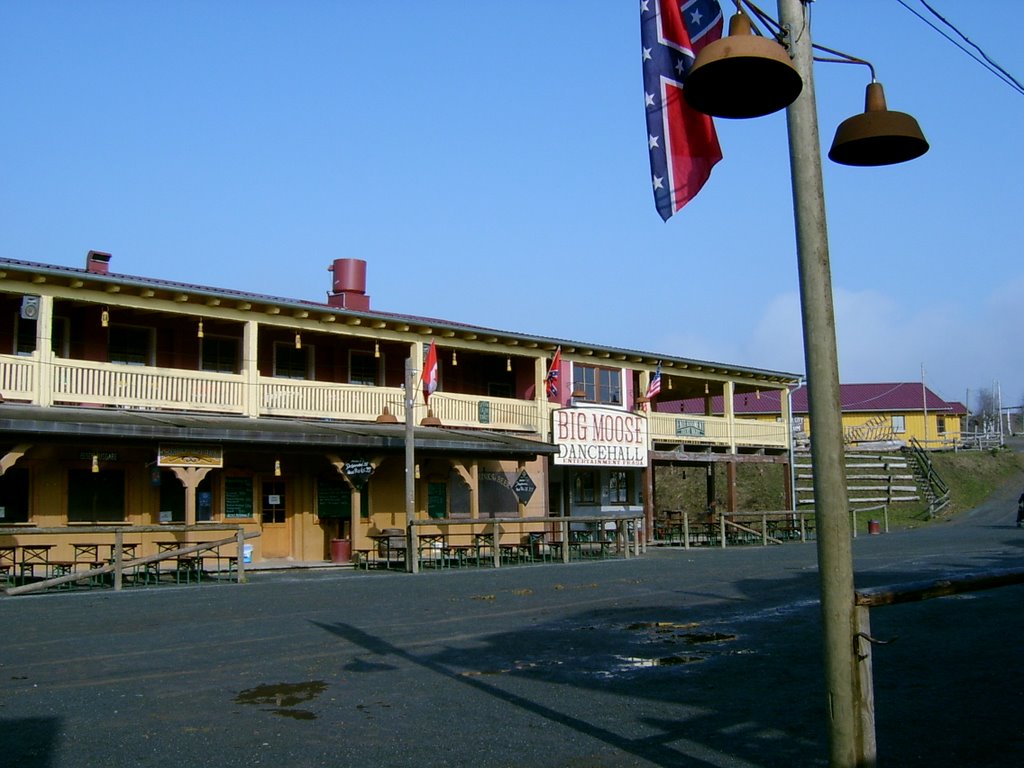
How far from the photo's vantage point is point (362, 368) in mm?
27438

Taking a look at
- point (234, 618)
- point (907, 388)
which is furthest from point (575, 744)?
point (907, 388)

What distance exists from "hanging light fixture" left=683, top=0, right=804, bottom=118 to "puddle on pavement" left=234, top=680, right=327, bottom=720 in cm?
502

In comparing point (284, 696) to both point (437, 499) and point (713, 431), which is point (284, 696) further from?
point (713, 431)

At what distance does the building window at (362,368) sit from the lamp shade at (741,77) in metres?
22.4

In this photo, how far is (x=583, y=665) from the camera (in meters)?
9.61

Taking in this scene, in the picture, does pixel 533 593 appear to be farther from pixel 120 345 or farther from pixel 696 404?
pixel 696 404

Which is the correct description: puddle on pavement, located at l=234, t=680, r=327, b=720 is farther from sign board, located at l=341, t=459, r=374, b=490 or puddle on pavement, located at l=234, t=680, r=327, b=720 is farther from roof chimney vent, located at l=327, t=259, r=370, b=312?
roof chimney vent, located at l=327, t=259, r=370, b=312

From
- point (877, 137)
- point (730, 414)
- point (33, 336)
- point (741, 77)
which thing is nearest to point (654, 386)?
point (730, 414)

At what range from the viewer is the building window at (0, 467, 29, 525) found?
2077 centimetres

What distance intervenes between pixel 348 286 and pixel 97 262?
265 inches

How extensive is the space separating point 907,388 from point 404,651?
6781 cm

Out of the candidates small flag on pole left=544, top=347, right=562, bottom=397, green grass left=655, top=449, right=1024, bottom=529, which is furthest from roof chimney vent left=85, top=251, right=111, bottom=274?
green grass left=655, top=449, right=1024, bottom=529

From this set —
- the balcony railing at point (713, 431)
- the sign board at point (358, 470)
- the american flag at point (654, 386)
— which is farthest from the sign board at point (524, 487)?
the balcony railing at point (713, 431)

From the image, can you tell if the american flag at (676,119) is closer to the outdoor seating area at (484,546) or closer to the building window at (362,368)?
the outdoor seating area at (484,546)
